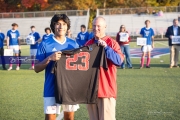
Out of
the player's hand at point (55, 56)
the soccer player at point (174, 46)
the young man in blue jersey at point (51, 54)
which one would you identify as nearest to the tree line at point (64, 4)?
the soccer player at point (174, 46)

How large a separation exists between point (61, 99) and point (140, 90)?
4.95 metres

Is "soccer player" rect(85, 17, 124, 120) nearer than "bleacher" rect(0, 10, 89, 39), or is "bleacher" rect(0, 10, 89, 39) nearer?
"soccer player" rect(85, 17, 124, 120)

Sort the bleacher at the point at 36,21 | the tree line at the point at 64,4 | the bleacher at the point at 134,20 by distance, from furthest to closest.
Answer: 1. the tree line at the point at 64,4
2. the bleacher at the point at 36,21
3. the bleacher at the point at 134,20

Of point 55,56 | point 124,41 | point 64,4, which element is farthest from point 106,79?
point 64,4

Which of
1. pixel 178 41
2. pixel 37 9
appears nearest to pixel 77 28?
pixel 37 9

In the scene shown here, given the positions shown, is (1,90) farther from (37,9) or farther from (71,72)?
(37,9)

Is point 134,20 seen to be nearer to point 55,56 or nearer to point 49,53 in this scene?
point 49,53

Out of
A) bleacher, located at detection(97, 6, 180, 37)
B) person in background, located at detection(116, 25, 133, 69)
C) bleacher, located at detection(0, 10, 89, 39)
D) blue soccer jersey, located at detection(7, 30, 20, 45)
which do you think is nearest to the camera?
person in background, located at detection(116, 25, 133, 69)

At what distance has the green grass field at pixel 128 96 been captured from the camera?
258 inches

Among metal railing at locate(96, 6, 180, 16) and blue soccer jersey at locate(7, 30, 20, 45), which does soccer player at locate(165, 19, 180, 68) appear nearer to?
blue soccer jersey at locate(7, 30, 20, 45)

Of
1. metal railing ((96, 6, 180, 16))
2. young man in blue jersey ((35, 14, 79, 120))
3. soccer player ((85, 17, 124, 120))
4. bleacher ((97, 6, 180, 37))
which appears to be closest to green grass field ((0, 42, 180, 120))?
soccer player ((85, 17, 124, 120))

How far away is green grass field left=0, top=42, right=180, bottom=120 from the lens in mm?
6543

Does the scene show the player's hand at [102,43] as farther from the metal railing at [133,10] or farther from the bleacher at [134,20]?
the metal railing at [133,10]

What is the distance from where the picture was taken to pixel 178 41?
45.0 ft
